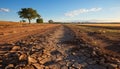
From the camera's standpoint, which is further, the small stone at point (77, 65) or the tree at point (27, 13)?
the tree at point (27, 13)

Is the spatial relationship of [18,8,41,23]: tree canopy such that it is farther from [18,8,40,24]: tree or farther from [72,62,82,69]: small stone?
[72,62,82,69]: small stone

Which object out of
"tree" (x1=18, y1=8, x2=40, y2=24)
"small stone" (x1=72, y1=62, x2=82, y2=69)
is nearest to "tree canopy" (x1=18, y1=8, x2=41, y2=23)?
"tree" (x1=18, y1=8, x2=40, y2=24)

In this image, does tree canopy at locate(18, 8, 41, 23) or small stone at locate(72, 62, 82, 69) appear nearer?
small stone at locate(72, 62, 82, 69)

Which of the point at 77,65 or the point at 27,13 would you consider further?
the point at 27,13

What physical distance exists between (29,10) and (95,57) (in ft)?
217

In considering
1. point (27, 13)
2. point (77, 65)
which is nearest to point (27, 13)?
point (27, 13)

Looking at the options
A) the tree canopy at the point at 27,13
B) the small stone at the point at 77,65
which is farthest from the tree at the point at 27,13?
the small stone at the point at 77,65

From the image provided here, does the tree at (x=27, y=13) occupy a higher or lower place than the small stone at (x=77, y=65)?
higher

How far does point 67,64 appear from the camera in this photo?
7.11 meters

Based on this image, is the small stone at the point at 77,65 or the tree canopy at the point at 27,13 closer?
the small stone at the point at 77,65

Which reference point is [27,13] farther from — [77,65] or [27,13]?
[77,65]

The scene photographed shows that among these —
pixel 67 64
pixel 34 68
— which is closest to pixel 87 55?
pixel 67 64

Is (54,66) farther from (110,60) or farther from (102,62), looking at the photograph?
(110,60)

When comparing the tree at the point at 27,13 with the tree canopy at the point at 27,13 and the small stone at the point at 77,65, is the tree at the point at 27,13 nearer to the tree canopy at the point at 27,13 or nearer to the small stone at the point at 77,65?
the tree canopy at the point at 27,13
